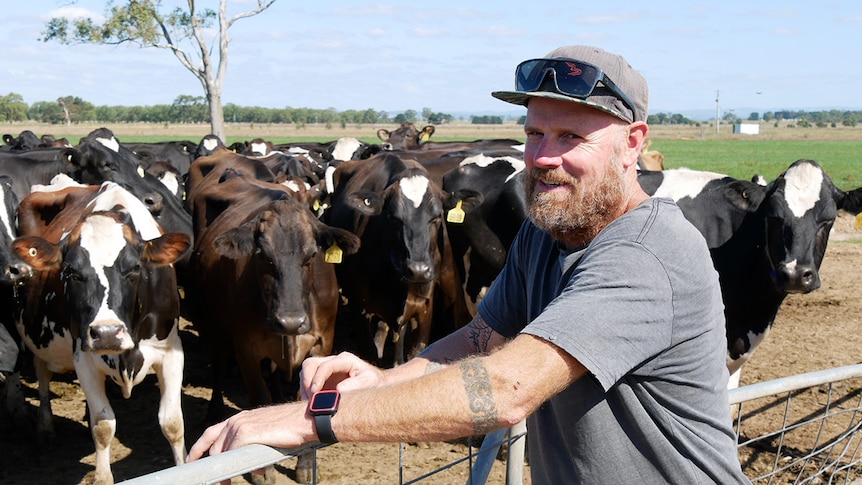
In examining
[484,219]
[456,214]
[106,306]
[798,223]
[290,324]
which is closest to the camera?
[106,306]

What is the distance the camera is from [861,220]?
6895mm

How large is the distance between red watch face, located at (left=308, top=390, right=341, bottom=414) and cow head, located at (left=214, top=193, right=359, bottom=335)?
12.0 feet

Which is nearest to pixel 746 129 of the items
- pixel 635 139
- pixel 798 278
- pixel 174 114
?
pixel 174 114

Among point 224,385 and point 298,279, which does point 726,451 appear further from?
point 224,385

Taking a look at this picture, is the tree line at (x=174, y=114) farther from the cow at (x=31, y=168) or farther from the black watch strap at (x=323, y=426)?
the black watch strap at (x=323, y=426)

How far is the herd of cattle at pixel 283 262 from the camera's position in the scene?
5.08 m

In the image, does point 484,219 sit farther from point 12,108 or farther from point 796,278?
point 12,108

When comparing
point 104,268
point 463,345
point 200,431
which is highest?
point 463,345

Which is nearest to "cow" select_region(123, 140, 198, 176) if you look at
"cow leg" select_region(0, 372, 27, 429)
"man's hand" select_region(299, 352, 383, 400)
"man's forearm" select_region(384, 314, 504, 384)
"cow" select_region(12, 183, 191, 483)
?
"cow leg" select_region(0, 372, 27, 429)

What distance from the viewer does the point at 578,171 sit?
1.97 metres

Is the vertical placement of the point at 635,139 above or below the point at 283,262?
above

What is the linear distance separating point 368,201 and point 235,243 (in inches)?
75.3

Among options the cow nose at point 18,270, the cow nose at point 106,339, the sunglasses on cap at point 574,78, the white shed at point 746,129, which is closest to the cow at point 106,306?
the cow nose at point 106,339

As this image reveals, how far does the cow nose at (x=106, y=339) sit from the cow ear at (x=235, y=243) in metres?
1.07
